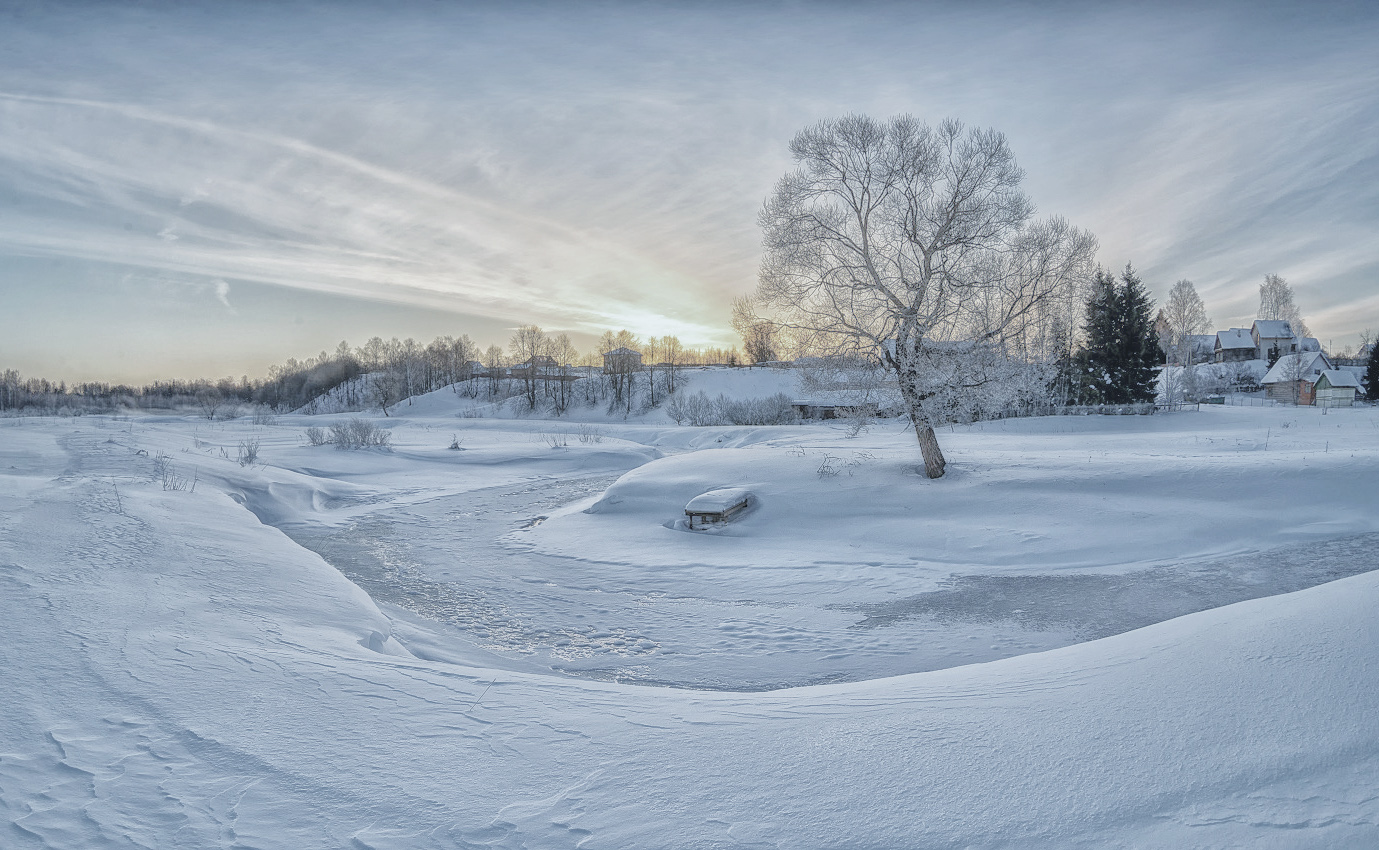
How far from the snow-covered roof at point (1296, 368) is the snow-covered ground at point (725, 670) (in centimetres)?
5333

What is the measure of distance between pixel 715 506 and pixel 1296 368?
6245 cm

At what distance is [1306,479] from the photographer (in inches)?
460

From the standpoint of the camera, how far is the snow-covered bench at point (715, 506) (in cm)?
1231

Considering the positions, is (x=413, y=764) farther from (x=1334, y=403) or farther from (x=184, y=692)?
(x=1334, y=403)

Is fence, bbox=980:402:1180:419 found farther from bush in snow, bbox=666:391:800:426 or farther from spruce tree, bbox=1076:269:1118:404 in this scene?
bush in snow, bbox=666:391:800:426

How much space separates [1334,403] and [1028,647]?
5690 cm

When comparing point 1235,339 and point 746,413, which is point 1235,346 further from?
point 746,413

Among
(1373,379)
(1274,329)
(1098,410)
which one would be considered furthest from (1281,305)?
(1098,410)

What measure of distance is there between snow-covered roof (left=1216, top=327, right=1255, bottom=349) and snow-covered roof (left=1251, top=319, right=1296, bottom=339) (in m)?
2.66

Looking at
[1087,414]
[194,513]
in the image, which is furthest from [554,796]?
[1087,414]

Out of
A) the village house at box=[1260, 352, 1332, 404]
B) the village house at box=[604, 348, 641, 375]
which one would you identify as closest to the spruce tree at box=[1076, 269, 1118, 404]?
the village house at box=[1260, 352, 1332, 404]

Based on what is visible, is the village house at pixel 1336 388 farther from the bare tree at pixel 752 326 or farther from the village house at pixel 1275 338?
the bare tree at pixel 752 326

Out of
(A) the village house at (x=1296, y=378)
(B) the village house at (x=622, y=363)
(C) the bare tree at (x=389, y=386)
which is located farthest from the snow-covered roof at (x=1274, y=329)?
(C) the bare tree at (x=389, y=386)

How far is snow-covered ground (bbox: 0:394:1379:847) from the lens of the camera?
96.8 inches
